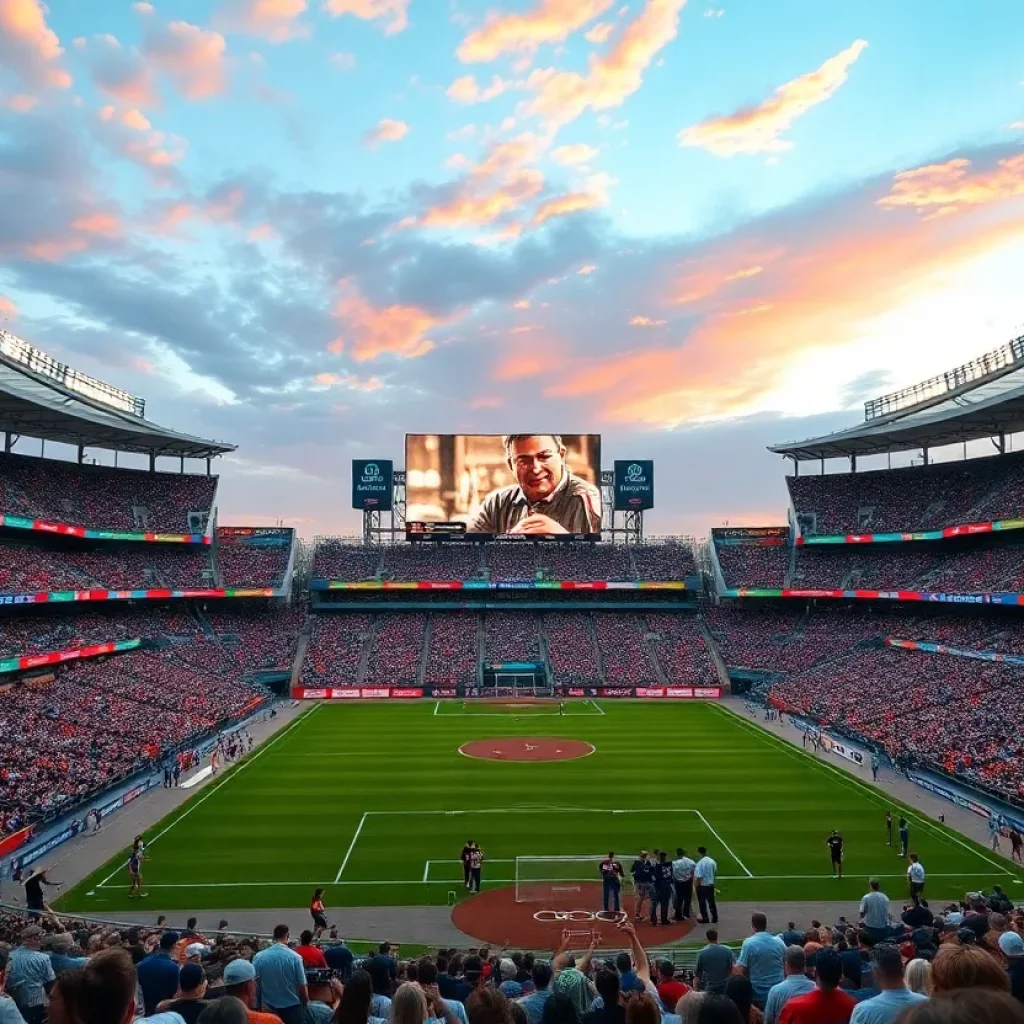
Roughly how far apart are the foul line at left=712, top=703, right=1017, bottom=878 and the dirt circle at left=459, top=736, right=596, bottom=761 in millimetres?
10486

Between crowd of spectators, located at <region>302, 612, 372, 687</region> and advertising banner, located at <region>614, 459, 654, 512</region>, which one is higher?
advertising banner, located at <region>614, 459, 654, 512</region>

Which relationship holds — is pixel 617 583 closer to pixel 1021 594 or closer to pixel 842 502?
pixel 842 502

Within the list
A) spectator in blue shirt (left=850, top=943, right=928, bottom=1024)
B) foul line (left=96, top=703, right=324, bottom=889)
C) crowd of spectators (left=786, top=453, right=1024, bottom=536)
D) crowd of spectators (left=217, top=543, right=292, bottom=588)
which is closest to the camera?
spectator in blue shirt (left=850, top=943, right=928, bottom=1024)

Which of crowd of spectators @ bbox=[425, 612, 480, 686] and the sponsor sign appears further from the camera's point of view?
the sponsor sign

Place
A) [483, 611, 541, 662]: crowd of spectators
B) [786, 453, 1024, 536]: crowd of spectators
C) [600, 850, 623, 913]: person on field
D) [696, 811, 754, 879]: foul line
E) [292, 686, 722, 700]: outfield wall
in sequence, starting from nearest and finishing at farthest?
[600, 850, 623, 913]: person on field < [696, 811, 754, 879]: foul line < [786, 453, 1024, 536]: crowd of spectators < [292, 686, 722, 700]: outfield wall < [483, 611, 541, 662]: crowd of spectators

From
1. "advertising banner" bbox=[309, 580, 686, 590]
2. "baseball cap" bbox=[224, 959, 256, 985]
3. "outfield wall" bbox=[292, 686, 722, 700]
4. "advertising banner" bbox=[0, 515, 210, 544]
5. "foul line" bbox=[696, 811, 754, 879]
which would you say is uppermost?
"advertising banner" bbox=[0, 515, 210, 544]

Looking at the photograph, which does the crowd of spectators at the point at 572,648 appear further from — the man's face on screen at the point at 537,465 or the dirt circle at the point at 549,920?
the dirt circle at the point at 549,920

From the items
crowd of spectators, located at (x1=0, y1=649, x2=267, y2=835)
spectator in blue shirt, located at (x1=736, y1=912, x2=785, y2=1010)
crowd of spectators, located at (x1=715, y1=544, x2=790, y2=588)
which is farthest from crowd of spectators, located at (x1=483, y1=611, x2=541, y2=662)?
spectator in blue shirt, located at (x1=736, y1=912, x2=785, y2=1010)

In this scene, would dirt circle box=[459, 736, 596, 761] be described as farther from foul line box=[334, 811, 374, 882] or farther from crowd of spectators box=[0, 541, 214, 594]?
crowd of spectators box=[0, 541, 214, 594]

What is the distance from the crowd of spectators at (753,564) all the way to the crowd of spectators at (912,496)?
409 cm

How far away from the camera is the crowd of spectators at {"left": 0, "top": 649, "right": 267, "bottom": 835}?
102 ft

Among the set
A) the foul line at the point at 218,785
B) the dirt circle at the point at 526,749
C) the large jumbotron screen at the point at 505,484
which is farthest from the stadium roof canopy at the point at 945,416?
the foul line at the point at 218,785

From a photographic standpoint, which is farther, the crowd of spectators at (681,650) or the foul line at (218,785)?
the crowd of spectators at (681,650)

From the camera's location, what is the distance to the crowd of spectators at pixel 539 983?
12.9ft
